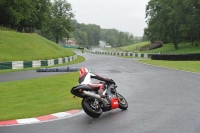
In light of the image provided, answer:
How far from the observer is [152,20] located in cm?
7575

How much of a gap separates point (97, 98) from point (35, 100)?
11.8 feet

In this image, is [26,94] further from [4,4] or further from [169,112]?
[4,4]

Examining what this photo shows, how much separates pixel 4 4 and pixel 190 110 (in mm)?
47632

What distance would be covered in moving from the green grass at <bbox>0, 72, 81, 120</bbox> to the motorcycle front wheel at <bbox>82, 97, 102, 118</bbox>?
4.06 ft

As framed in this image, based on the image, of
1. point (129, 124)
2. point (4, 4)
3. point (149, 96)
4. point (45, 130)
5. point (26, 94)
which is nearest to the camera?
point (45, 130)

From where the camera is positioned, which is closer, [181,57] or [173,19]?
[181,57]

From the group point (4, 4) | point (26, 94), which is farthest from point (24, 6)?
point (26, 94)

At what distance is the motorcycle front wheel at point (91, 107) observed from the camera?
25.1 ft

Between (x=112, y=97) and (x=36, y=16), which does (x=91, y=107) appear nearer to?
(x=112, y=97)

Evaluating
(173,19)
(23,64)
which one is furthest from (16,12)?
(173,19)

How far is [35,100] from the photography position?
34.5 ft

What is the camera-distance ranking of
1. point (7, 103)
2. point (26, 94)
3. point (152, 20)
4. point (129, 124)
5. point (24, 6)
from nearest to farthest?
point (129, 124), point (7, 103), point (26, 94), point (24, 6), point (152, 20)

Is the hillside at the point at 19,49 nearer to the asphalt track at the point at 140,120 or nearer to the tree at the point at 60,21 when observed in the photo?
the asphalt track at the point at 140,120

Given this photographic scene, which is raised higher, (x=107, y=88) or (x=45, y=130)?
(x=107, y=88)
